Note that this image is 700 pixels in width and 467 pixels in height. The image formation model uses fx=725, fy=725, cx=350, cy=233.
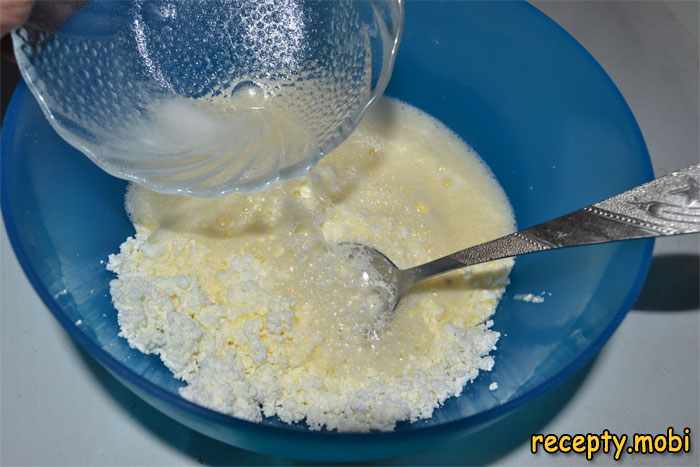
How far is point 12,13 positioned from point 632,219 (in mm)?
779

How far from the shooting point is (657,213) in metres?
0.87

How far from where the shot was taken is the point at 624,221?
34.6 inches

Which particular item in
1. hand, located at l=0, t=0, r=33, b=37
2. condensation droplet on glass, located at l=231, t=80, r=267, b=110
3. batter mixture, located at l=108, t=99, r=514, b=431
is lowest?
batter mixture, located at l=108, t=99, r=514, b=431

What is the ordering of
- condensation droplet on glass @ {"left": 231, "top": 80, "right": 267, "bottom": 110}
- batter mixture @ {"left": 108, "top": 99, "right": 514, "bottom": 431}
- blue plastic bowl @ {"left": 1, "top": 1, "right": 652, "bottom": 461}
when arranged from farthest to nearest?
condensation droplet on glass @ {"left": 231, "top": 80, "right": 267, "bottom": 110}
batter mixture @ {"left": 108, "top": 99, "right": 514, "bottom": 431}
blue plastic bowl @ {"left": 1, "top": 1, "right": 652, "bottom": 461}

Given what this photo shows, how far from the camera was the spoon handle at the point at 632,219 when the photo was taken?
2.82 ft

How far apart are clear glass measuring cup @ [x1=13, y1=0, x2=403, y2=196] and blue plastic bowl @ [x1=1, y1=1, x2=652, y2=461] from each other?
0.08 meters

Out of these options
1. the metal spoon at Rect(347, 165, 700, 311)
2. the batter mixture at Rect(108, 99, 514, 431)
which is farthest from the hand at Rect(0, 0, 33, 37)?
the metal spoon at Rect(347, 165, 700, 311)

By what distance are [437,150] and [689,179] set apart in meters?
0.46

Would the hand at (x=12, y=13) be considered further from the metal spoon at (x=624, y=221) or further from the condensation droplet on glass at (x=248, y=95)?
the metal spoon at (x=624, y=221)

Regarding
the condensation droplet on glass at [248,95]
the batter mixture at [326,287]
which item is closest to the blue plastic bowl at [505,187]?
the batter mixture at [326,287]

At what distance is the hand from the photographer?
0.84 meters

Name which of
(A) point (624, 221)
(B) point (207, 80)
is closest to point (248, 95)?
(B) point (207, 80)

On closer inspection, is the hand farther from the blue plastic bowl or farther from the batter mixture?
the batter mixture

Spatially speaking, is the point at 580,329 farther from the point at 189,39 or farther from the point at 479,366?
the point at 189,39
